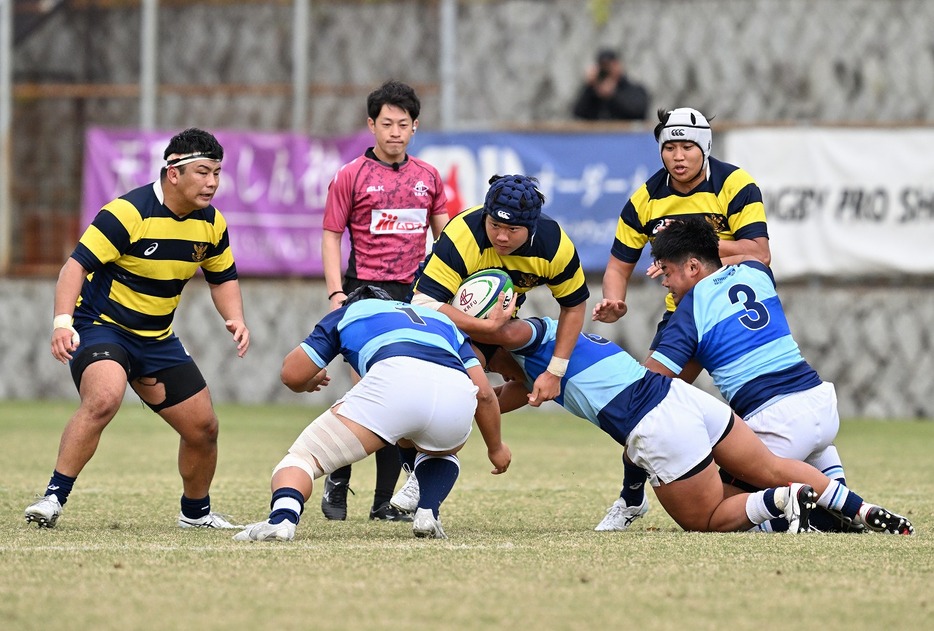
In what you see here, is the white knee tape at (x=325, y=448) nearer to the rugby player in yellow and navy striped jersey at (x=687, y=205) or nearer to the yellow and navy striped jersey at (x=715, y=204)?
the rugby player in yellow and navy striped jersey at (x=687, y=205)

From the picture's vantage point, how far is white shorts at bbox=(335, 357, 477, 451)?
6207mm

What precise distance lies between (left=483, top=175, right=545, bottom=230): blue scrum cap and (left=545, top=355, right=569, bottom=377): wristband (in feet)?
1.94

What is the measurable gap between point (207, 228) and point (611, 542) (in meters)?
2.41

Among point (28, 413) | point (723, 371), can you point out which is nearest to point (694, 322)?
point (723, 371)

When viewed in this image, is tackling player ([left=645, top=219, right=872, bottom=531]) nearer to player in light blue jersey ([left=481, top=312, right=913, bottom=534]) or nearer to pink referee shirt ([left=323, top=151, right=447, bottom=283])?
player in light blue jersey ([left=481, top=312, right=913, bottom=534])

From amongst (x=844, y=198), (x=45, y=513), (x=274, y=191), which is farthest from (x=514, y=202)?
(x=274, y=191)

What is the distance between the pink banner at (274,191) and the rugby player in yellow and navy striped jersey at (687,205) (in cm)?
705

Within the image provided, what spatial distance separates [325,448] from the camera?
20.7 feet

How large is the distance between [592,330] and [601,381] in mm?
7577

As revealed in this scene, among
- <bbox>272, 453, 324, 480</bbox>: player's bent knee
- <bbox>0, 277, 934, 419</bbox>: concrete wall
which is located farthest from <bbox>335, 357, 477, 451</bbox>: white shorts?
<bbox>0, 277, 934, 419</bbox>: concrete wall

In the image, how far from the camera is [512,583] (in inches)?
206

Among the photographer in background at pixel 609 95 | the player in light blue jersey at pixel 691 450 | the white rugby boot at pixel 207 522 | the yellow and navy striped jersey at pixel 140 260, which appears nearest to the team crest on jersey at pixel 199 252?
the yellow and navy striped jersey at pixel 140 260

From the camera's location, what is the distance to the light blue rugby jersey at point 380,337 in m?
6.34

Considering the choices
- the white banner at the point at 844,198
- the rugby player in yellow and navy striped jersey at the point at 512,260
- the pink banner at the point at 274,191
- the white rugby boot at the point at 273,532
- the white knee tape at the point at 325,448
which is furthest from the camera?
the pink banner at the point at 274,191
